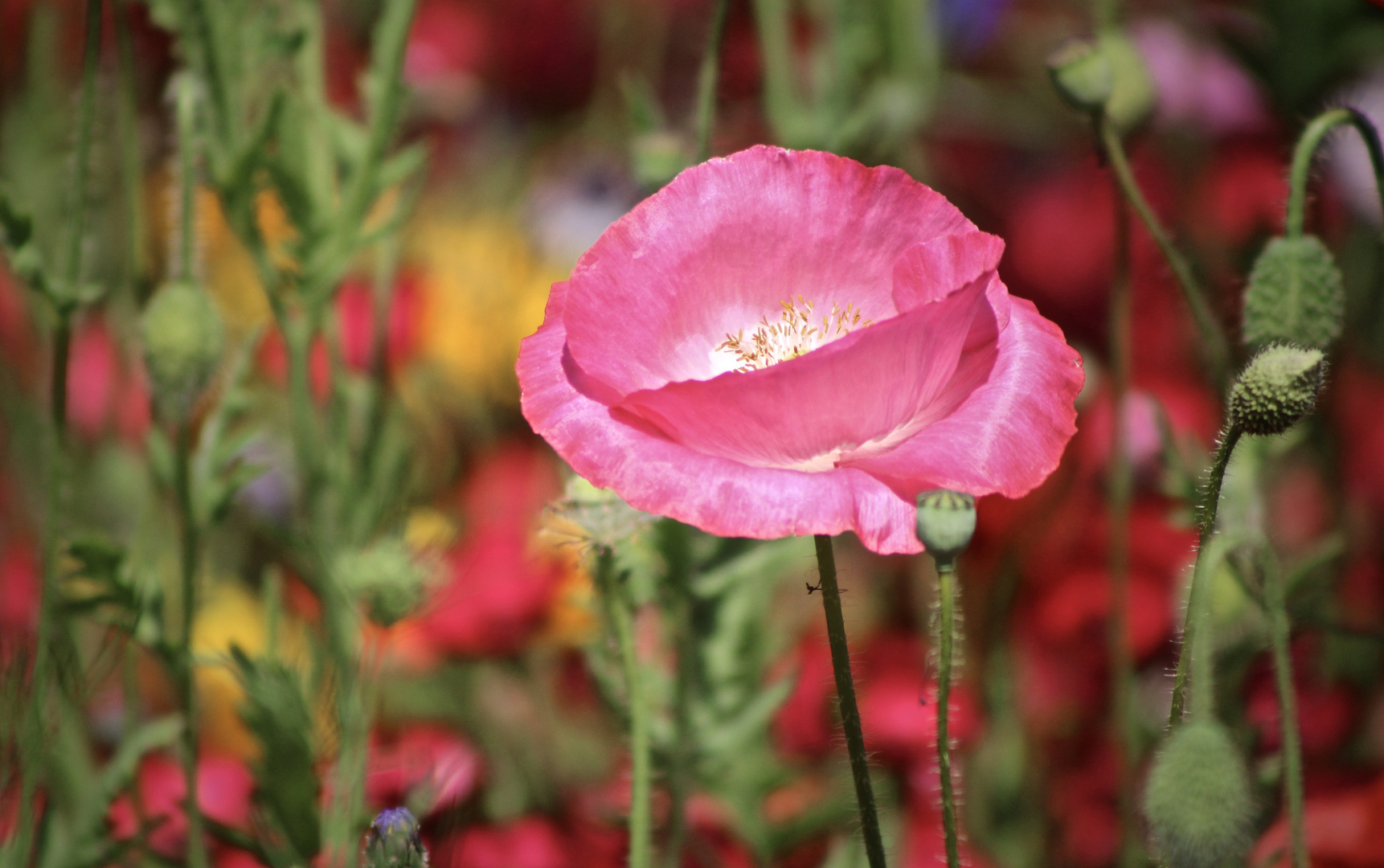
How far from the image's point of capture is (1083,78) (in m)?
0.53

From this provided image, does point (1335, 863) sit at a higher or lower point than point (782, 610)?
lower

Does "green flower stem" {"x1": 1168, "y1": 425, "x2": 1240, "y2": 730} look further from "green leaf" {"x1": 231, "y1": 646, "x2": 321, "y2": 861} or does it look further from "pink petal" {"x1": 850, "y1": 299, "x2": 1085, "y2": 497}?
"green leaf" {"x1": 231, "y1": 646, "x2": 321, "y2": 861}

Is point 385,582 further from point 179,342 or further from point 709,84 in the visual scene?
point 709,84

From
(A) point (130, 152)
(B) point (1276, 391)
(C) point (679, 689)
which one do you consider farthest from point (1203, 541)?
(A) point (130, 152)

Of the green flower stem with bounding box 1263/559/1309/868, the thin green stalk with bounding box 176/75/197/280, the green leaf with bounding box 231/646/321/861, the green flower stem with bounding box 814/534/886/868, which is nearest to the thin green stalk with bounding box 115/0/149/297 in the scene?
the thin green stalk with bounding box 176/75/197/280

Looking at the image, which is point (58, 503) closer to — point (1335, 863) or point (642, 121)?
point (642, 121)

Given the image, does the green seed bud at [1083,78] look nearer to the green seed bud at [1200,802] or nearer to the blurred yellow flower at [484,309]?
the green seed bud at [1200,802]

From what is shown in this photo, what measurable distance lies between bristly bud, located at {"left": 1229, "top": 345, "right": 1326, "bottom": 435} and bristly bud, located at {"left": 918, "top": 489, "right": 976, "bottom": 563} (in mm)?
81

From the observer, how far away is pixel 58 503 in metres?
0.56

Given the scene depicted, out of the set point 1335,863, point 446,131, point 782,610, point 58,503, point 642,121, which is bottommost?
point 1335,863

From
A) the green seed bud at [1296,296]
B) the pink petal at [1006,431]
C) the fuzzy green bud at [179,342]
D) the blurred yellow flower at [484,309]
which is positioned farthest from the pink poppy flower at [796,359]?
the blurred yellow flower at [484,309]

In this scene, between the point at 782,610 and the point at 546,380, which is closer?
the point at 546,380

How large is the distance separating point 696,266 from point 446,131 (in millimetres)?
1106

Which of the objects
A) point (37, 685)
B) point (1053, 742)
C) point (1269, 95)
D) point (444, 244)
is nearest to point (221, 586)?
point (444, 244)
